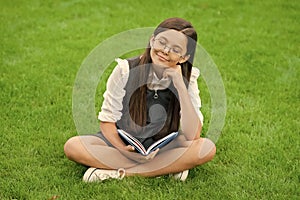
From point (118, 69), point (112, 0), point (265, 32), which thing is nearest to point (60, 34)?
point (112, 0)

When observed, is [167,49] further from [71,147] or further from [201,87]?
[201,87]

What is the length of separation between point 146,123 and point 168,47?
48 cm

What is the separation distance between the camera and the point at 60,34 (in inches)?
200

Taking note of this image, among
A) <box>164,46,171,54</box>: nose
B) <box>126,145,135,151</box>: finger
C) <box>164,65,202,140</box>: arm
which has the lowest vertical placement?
<box>126,145,135,151</box>: finger

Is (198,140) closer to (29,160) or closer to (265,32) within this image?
(29,160)

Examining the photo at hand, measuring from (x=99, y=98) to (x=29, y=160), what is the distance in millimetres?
988

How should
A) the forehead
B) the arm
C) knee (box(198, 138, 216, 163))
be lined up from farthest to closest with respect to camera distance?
knee (box(198, 138, 216, 163))
the arm
the forehead

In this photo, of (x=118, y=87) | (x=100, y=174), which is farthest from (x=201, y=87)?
(x=100, y=174)

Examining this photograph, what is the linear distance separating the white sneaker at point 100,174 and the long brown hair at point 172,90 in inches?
10.9

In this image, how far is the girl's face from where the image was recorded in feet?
8.79

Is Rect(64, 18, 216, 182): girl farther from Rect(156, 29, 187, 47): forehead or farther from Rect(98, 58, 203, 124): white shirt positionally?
Rect(156, 29, 187, 47): forehead

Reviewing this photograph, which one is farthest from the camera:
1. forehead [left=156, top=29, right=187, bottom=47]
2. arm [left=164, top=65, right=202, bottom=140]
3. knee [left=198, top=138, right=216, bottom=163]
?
knee [left=198, top=138, right=216, bottom=163]

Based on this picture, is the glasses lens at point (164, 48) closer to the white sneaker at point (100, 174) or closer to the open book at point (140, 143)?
the open book at point (140, 143)

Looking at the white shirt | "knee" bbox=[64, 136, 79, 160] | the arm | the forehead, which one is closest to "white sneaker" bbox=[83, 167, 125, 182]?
"knee" bbox=[64, 136, 79, 160]
